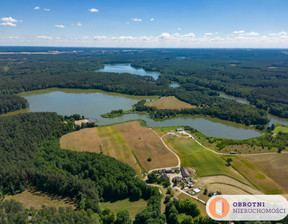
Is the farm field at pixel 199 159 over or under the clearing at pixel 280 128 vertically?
under

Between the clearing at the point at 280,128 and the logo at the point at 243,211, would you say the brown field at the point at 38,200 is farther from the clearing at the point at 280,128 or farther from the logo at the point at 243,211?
the clearing at the point at 280,128

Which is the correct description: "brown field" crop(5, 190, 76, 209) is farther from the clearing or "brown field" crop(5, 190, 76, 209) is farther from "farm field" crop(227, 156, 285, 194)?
the clearing

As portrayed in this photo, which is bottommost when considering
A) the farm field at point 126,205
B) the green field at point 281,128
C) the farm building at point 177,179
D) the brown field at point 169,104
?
the farm field at point 126,205

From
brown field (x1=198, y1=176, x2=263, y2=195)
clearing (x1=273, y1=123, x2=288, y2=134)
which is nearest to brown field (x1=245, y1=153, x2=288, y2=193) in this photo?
brown field (x1=198, y1=176, x2=263, y2=195)

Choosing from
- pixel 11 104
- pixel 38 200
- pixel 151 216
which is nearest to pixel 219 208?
pixel 151 216

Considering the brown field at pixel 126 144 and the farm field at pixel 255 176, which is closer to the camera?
the farm field at pixel 255 176

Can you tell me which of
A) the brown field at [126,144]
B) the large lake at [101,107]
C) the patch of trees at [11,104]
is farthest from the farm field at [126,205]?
the patch of trees at [11,104]

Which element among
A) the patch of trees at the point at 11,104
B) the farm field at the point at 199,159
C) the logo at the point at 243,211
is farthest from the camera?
the patch of trees at the point at 11,104
